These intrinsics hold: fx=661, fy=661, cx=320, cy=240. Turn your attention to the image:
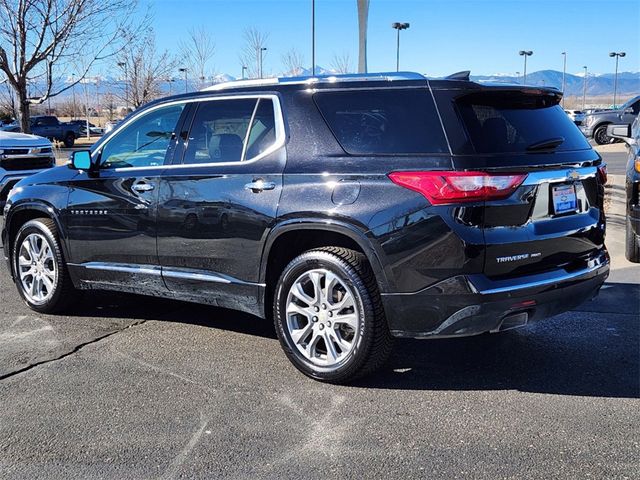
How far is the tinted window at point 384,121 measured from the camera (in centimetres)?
381

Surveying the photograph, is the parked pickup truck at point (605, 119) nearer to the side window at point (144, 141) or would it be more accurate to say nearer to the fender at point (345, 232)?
the side window at point (144, 141)

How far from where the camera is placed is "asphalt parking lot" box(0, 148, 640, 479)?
10.4 ft

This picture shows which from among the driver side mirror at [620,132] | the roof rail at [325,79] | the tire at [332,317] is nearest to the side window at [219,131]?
the roof rail at [325,79]

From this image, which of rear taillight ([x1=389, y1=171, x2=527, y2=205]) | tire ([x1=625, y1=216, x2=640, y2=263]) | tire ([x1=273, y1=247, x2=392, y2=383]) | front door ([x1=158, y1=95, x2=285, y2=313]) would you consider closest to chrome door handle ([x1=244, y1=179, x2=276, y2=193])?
front door ([x1=158, y1=95, x2=285, y2=313])

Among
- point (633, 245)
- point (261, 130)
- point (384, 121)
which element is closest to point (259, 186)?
point (261, 130)

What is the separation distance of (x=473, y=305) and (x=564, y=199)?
0.93 m

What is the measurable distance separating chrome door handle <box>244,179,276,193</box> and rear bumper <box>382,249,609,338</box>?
105 cm

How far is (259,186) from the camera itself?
4270 mm

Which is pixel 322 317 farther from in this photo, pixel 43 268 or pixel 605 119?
pixel 605 119

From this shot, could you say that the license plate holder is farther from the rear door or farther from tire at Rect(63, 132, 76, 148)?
tire at Rect(63, 132, 76, 148)

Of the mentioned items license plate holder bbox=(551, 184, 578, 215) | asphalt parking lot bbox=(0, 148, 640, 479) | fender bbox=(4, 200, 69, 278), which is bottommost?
asphalt parking lot bbox=(0, 148, 640, 479)

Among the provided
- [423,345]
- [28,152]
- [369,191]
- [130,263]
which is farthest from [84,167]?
[28,152]

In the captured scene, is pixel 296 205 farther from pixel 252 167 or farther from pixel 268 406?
pixel 268 406

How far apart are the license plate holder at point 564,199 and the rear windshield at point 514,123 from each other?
27 centimetres
